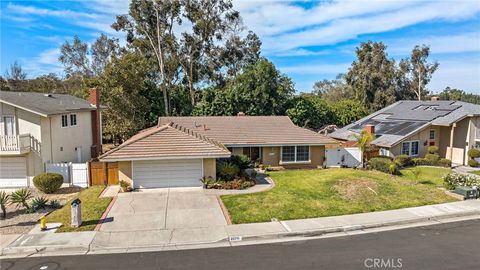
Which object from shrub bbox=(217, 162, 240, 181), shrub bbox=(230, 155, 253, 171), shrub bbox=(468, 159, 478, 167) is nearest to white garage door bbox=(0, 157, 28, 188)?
shrub bbox=(217, 162, 240, 181)

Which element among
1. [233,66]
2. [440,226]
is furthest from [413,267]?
[233,66]

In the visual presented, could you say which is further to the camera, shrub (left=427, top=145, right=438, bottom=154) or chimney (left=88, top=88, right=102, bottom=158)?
shrub (left=427, top=145, right=438, bottom=154)

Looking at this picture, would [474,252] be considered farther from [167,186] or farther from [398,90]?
[398,90]

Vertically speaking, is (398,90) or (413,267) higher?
(398,90)

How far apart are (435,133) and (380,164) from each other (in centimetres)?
967

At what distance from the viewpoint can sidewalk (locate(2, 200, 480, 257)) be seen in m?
11.1

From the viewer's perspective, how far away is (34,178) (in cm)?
1811

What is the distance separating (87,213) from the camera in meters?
14.2

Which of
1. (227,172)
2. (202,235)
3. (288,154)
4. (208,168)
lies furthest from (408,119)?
(202,235)

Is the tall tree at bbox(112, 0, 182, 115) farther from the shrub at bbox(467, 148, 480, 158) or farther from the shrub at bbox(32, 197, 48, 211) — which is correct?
the shrub at bbox(467, 148, 480, 158)

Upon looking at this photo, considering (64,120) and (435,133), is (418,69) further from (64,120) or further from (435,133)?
(64,120)

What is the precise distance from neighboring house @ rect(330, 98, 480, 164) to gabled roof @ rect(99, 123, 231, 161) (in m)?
16.6

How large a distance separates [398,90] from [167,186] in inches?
1834

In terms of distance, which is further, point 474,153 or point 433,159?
point 474,153
